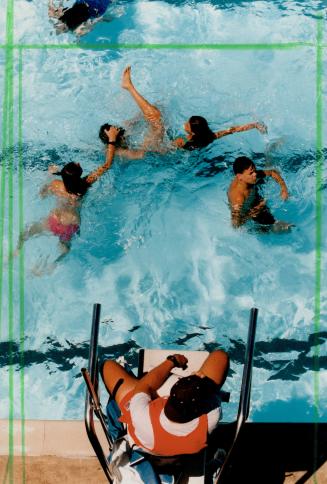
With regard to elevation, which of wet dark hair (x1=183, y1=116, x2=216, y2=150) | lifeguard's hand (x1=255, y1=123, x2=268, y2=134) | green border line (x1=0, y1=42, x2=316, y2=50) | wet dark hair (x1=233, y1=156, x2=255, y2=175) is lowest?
wet dark hair (x1=233, y1=156, x2=255, y2=175)

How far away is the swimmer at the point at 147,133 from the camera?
7840 millimetres

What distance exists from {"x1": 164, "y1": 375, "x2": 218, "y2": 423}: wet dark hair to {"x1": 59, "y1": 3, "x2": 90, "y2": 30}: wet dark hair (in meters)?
3.95

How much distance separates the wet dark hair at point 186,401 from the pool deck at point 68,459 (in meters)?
1.53

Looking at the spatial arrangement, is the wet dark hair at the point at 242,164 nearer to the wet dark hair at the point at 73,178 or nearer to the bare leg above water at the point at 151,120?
the bare leg above water at the point at 151,120

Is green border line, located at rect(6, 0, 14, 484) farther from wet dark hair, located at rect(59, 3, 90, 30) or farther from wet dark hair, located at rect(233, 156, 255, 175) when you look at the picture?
wet dark hair, located at rect(233, 156, 255, 175)

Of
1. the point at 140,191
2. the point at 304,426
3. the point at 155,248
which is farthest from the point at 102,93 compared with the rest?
the point at 304,426

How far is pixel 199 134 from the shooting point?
7.62 m

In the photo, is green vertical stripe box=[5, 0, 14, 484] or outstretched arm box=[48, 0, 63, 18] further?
outstretched arm box=[48, 0, 63, 18]

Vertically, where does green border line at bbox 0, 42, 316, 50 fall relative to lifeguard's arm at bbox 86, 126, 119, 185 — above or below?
above

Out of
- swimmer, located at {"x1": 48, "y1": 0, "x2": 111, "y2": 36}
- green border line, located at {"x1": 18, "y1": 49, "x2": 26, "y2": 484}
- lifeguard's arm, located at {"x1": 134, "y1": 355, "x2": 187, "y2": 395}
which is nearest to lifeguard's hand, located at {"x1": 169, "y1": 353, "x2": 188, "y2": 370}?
lifeguard's arm, located at {"x1": 134, "y1": 355, "x2": 187, "y2": 395}

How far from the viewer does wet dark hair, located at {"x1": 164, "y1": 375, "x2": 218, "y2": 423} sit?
17.8 feet

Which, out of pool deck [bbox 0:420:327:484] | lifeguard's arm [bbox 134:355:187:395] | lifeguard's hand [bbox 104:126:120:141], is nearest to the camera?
lifeguard's arm [bbox 134:355:187:395]

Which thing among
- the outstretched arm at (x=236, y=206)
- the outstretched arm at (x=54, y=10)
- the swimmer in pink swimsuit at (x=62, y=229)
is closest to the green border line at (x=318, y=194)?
the outstretched arm at (x=236, y=206)

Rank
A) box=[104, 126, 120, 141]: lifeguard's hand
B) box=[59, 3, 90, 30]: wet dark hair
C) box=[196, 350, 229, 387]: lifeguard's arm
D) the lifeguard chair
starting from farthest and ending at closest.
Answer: box=[59, 3, 90, 30]: wet dark hair < box=[104, 126, 120, 141]: lifeguard's hand < box=[196, 350, 229, 387]: lifeguard's arm < the lifeguard chair
